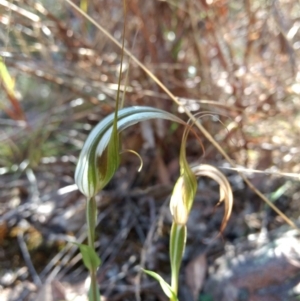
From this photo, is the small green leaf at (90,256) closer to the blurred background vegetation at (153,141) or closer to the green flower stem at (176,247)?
the green flower stem at (176,247)

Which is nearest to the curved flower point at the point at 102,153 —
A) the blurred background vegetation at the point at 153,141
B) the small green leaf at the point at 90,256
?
the small green leaf at the point at 90,256

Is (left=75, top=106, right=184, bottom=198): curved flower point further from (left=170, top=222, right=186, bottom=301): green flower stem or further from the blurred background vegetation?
the blurred background vegetation

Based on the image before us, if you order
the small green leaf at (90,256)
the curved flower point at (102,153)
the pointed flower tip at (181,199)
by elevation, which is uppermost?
the curved flower point at (102,153)

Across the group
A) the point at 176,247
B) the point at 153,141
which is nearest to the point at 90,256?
the point at 176,247

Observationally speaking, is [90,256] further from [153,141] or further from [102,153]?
[153,141]

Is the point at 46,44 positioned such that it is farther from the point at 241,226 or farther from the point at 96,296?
the point at 96,296

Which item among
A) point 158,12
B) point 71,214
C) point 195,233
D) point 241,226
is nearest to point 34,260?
point 71,214

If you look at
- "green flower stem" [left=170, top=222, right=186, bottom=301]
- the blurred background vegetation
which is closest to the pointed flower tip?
"green flower stem" [left=170, top=222, right=186, bottom=301]
